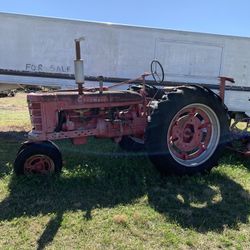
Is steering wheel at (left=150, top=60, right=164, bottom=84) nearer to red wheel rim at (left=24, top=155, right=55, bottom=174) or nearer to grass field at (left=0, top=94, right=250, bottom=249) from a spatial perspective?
grass field at (left=0, top=94, right=250, bottom=249)

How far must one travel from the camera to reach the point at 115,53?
10.5m

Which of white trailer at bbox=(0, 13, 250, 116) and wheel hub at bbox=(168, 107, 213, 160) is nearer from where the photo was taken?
wheel hub at bbox=(168, 107, 213, 160)

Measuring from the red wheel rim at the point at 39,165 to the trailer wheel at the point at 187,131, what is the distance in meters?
1.35

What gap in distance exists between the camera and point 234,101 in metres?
10.9

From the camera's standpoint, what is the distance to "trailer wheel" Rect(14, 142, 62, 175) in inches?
221

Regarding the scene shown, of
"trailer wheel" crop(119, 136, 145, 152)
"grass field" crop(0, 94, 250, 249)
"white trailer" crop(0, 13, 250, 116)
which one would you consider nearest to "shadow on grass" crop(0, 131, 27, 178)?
"grass field" crop(0, 94, 250, 249)

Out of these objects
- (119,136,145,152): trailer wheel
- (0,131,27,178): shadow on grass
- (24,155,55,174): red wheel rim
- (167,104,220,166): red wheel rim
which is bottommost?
(0,131,27,178): shadow on grass

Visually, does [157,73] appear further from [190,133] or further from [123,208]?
[123,208]

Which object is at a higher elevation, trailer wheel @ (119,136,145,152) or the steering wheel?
the steering wheel

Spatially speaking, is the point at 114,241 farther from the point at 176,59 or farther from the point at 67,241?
the point at 176,59

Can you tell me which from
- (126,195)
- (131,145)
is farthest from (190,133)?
(131,145)

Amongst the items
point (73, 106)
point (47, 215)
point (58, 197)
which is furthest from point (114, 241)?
point (73, 106)

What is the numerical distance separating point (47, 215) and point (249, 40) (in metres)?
8.27

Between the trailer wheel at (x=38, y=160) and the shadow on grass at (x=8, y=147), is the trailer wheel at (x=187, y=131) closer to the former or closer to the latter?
the trailer wheel at (x=38, y=160)
